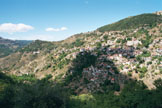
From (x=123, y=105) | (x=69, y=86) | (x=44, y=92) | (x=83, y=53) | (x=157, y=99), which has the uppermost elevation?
(x=83, y=53)

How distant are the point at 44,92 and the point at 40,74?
81.3m

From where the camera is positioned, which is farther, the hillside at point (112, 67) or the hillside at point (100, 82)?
the hillside at point (112, 67)

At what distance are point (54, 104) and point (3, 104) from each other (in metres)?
13.0

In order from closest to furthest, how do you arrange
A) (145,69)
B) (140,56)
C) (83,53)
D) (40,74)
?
(145,69) < (140,56) < (83,53) < (40,74)

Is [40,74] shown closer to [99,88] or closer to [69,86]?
[69,86]

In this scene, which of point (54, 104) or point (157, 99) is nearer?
point (54, 104)

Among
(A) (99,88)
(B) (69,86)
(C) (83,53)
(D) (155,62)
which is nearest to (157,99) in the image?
(A) (99,88)

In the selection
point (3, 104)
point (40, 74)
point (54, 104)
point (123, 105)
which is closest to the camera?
point (54, 104)

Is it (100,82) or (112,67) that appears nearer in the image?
(100,82)

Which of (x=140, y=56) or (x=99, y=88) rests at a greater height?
(x=140, y=56)

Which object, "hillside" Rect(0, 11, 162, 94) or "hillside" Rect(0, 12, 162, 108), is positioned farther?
"hillside" Rect(0, 11, 162, 94)

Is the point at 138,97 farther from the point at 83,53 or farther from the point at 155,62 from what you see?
the point at 83,53

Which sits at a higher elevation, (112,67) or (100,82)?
(112,67)

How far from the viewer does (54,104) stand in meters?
27.8
